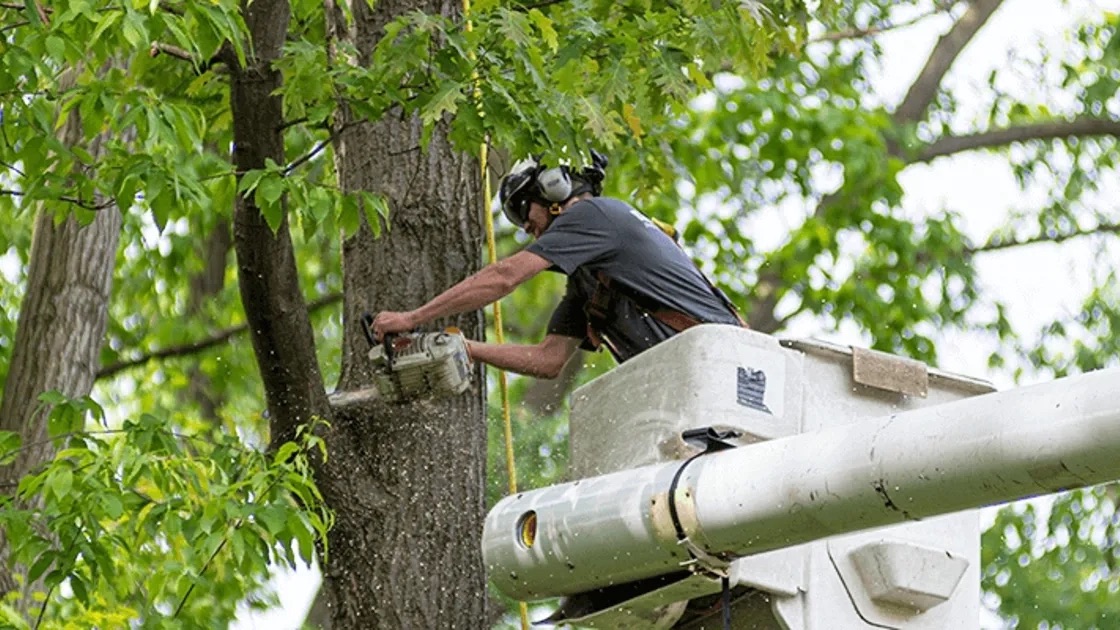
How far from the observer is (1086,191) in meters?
14.4

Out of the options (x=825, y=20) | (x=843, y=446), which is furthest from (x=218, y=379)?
(x=843, y=446)

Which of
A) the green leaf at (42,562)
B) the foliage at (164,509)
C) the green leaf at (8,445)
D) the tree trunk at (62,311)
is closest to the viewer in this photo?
the foliage at (164,509)

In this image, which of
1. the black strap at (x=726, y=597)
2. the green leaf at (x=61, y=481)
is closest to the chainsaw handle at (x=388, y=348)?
the green leaf at (x=61, y=481)

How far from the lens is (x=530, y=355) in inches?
244

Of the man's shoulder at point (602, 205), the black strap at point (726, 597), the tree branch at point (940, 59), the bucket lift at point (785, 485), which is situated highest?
the tree branch at point (940, 59)

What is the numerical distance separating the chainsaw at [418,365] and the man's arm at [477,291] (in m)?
0.05

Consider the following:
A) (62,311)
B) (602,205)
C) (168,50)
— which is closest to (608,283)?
(602,205)

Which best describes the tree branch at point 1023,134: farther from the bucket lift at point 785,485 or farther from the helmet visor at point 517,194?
the bucket lift at point 785,485

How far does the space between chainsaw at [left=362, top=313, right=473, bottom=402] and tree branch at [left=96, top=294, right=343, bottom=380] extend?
16.0 ft

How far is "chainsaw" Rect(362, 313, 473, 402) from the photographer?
584 centimetres

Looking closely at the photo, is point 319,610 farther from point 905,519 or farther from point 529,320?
point 905,519

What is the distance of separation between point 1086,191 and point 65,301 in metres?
8.34

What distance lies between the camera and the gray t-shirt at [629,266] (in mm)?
5816

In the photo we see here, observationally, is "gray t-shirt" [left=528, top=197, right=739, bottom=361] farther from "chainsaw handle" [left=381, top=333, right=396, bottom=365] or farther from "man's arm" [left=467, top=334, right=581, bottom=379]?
"chainsaw handle" [left=381, top=333, right=396, bottom=365]
